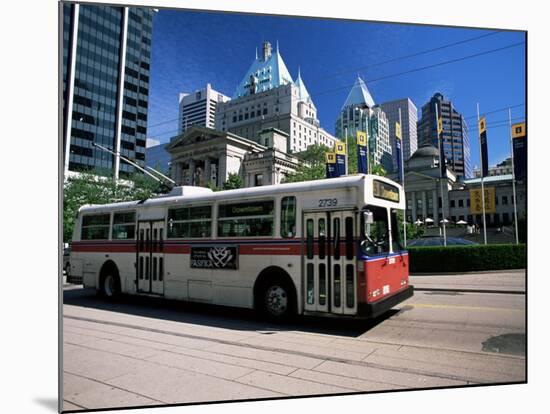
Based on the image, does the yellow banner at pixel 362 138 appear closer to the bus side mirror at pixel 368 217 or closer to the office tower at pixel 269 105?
the office tower at pixel 269 105

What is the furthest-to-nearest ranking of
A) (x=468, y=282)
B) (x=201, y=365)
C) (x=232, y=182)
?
(x=468, y=282), (x=232, y=182), (x=201, y=365)

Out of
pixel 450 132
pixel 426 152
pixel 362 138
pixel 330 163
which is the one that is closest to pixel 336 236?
pixel 450 132

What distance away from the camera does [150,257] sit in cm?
908

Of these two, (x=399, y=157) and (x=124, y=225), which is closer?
(x=399, y=157)

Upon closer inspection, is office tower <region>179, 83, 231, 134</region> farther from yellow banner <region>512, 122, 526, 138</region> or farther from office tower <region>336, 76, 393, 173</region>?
yellow banner <region>512, 122, 526, 138</region>

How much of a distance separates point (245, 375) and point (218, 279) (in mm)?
3695

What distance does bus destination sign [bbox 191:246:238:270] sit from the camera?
25.4 ft

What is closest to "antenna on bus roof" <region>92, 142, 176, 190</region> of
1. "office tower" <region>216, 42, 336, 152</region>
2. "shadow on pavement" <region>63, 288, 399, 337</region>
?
"office tower" <region>216, 42, 336, 152</region>

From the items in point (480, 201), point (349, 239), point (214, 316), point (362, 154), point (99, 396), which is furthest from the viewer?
point (362, 154)

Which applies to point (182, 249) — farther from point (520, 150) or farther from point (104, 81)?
point (520, 150)

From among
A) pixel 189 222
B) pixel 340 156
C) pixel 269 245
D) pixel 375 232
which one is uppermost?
pixel 340 156

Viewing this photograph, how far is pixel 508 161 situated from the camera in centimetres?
554

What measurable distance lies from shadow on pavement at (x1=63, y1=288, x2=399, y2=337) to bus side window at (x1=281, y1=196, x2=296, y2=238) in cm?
158

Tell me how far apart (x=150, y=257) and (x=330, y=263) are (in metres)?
4.59
